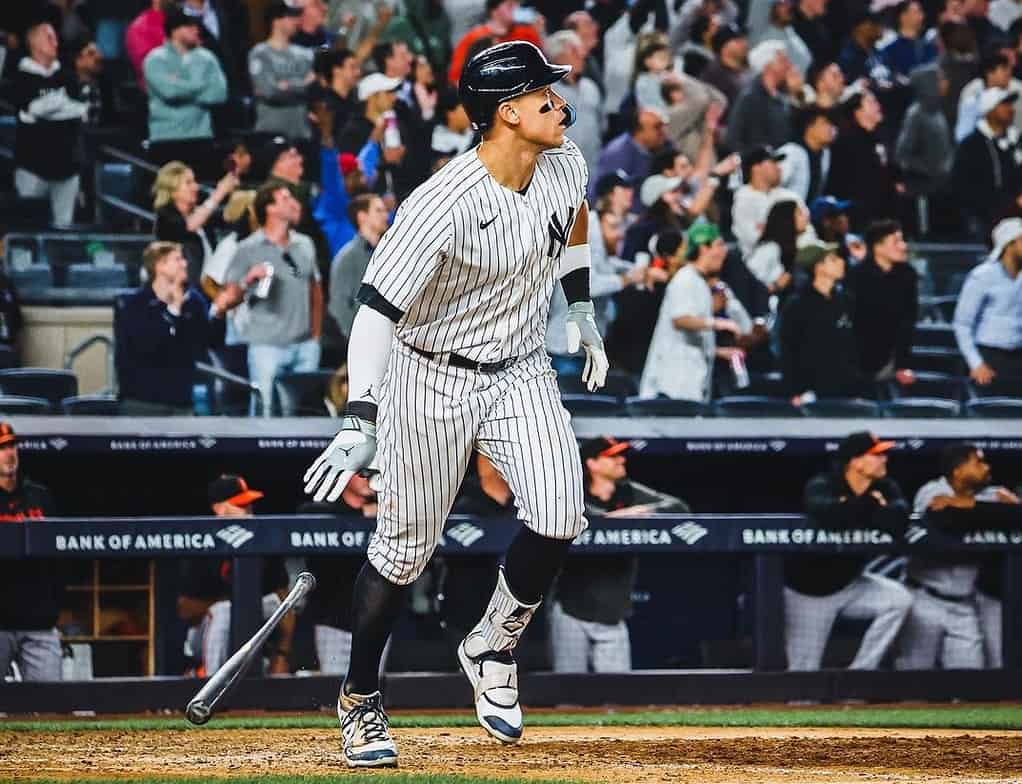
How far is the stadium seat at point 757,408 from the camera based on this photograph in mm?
9039

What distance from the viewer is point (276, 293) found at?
8742 millimetres

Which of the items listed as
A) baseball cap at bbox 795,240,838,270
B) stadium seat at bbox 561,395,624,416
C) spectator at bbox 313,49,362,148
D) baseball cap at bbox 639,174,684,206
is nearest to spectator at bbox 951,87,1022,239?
baseball cap at bbox 795,240,838,270

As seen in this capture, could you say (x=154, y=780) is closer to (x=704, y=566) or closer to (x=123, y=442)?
(x=704, y=566)

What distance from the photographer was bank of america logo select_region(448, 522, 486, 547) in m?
7.22

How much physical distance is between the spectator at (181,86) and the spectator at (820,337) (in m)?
3.35

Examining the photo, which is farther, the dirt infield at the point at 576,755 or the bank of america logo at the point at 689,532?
the bank of america logo at the point at 689,532

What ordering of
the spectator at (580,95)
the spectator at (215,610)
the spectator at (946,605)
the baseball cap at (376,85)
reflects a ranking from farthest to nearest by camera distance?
1. the spectator at (580,95)
2. the baseball cap at (376,85)
3. the spectator at (946,605)
4. the spectator at (215,610)

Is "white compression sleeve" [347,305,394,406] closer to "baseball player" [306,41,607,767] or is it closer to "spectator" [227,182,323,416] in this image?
"baseball player" [306,41,607,767]

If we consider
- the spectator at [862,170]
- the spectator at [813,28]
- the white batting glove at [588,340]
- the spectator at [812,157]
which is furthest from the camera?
the spectator at [813,28]

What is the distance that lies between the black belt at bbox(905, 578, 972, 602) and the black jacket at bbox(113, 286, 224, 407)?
3.38 m

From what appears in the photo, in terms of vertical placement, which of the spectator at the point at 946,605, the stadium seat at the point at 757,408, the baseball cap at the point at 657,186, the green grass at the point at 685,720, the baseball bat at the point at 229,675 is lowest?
the green grass at the point at 685,720

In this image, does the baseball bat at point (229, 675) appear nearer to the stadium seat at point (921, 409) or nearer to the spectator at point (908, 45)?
the stadium seat at point (921, 409)

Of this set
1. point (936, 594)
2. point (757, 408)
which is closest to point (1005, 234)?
point (757, 408)

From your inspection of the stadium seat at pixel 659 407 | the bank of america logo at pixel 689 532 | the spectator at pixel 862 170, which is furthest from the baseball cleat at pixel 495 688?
the spectator at pixel 862 170
